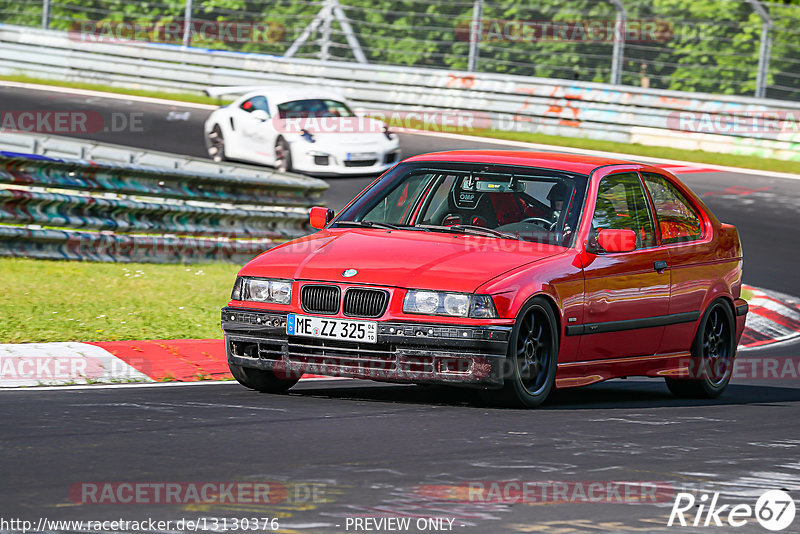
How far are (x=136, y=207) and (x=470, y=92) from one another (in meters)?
14.1

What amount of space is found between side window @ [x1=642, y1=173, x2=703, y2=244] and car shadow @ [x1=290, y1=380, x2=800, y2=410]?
1098 millimetres

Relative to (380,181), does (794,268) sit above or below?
below

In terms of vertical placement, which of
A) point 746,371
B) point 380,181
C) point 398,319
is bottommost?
point 746,371

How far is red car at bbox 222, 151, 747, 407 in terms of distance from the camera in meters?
8.09

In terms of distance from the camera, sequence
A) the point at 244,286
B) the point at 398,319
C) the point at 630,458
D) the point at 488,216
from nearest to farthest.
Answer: the point at 630,458 → the point at 398,319 → the point at 244,286 → the point at 488,216

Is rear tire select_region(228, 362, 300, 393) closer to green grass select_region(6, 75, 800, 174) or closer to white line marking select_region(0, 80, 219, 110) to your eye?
green grass select_region(6, 75, 800, 174)

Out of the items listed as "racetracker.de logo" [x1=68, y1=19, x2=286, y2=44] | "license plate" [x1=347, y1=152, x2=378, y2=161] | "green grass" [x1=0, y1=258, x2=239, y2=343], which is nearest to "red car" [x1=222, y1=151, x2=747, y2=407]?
"green grass" [x1=0, y1=258, x2=239, y2=343]

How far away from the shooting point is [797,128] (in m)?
24.9

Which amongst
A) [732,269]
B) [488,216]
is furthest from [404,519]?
[732,269]

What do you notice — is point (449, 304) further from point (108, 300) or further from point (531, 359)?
point (108, 300)

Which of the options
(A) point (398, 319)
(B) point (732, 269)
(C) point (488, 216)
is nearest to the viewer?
(A) point (398, 319)

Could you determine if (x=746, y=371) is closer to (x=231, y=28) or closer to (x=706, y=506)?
(x=706, y=506)

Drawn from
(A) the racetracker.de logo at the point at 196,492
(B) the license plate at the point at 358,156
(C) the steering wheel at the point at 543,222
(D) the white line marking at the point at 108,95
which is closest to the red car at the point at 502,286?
(C) the steering wheel at the point at 543,222

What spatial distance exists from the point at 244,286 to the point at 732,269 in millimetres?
3721
